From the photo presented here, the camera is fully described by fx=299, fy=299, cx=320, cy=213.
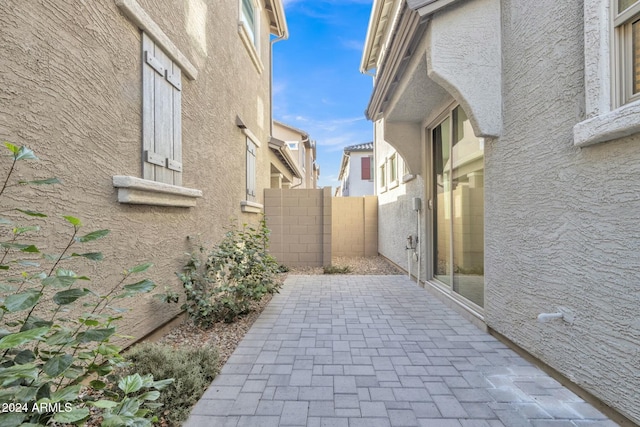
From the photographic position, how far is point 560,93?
2.56 metres

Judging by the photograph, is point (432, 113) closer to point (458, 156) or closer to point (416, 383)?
point (458, 156)

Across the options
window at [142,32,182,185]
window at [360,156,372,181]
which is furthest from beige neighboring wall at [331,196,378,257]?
window at [360,156,372,181]

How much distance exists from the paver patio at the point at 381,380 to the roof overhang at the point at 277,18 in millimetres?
9056

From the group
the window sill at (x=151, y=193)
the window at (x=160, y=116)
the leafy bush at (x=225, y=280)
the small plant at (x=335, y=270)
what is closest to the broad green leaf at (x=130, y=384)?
the window sill at (x=151, y=193)

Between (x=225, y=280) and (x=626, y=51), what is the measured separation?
16.2 ft

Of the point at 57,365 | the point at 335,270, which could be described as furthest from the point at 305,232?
the point at 57,365

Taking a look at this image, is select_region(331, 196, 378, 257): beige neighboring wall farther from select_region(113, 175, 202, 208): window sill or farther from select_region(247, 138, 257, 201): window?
select_region(113, 175, 202, 208): window sill

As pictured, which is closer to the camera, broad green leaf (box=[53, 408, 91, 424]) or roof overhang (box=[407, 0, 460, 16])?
broad green leaf (box=[53, 408, 91, 424])

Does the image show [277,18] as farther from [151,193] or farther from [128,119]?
[151,193]

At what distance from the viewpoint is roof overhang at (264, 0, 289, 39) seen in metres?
8.97

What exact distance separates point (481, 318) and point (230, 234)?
12.4 ft

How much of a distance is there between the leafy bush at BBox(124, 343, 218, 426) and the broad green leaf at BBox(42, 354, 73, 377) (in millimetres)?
1038

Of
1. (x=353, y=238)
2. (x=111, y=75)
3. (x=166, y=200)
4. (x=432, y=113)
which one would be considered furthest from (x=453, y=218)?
(x=353, y=238)

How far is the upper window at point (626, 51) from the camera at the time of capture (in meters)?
2.07
